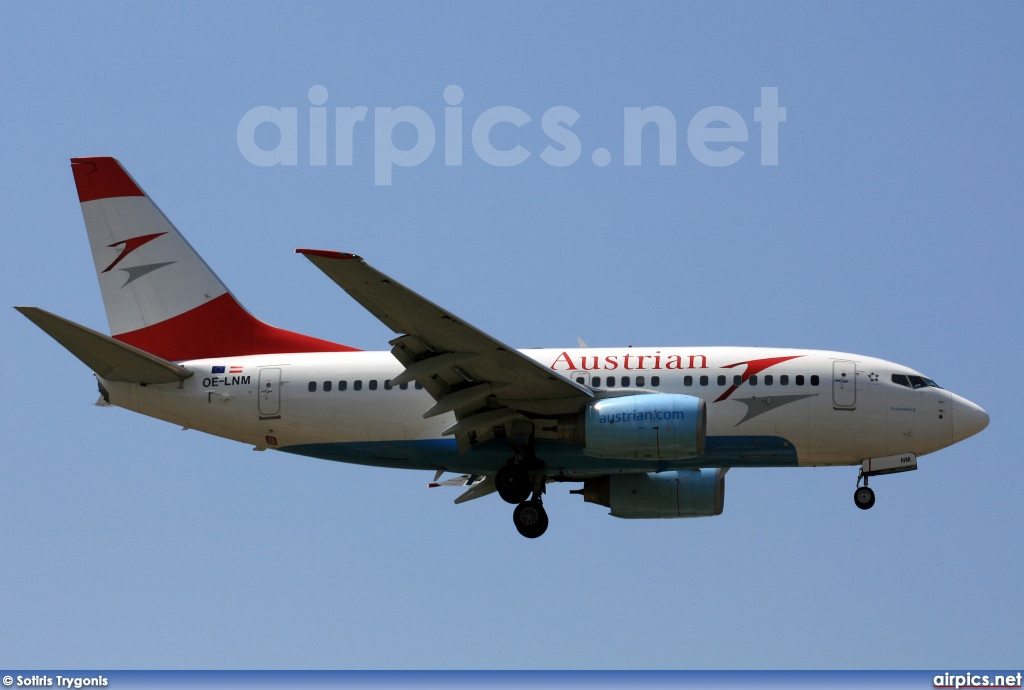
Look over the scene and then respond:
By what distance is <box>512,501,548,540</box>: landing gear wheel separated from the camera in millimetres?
34969

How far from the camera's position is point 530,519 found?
1375 inches

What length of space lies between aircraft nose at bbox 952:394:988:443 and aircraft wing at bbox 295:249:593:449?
28.7 ft

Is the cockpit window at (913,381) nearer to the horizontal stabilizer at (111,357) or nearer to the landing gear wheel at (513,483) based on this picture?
the landing gear wheel at (513,483)

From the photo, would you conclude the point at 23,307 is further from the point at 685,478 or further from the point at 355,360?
the point at 685,478

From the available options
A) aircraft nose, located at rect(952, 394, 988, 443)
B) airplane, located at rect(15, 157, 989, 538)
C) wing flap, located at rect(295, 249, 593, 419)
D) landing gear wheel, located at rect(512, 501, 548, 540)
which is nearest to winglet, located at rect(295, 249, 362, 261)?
wing flap, located at rect(295, 249, 593, 419)

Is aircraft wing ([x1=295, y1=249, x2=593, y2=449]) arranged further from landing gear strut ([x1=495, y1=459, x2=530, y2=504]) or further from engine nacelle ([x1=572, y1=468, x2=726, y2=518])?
engine nacelle ([x1=572, y1=468, x2=726, y2=518])

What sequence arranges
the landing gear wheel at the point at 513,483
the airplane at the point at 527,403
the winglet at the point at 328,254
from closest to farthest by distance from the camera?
the winglet at the point at 328,254, the airplane at the point at 527,403, the landing gear wheel at the point at 513,483

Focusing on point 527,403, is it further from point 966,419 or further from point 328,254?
point 966,419

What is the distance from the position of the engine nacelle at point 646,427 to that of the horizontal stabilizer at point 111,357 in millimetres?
10773

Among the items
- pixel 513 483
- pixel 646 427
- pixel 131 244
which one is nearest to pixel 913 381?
pixel 646 427

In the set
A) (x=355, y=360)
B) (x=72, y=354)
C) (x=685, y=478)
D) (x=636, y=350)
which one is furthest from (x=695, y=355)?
(x=72, y=354)

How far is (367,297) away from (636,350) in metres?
7.79

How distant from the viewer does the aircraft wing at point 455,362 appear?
28.6m

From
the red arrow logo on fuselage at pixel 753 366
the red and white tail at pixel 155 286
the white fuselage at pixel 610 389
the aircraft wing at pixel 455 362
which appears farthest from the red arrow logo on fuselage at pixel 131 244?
the red arrow logo on fuselage at pixel 753 366
